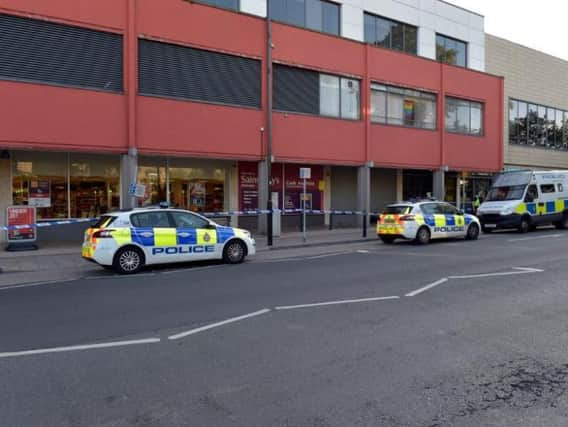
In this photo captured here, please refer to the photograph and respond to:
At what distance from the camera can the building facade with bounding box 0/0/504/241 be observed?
15.7 meters

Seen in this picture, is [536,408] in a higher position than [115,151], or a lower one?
lower

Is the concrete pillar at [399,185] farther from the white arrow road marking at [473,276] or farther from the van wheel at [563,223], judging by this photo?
the white arrow road marking at [473,276]

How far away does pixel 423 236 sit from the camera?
17.1 meters

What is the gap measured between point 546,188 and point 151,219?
18003 mm

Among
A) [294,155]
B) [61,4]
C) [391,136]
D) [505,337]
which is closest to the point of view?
[505,337]

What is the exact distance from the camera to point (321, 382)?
15.0 ft

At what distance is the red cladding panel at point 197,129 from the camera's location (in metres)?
17.2

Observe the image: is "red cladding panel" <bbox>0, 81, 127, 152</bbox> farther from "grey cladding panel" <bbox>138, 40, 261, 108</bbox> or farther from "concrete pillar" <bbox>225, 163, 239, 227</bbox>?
"concrete pillar" <bbox>225, 163, 239, 227</bbox>

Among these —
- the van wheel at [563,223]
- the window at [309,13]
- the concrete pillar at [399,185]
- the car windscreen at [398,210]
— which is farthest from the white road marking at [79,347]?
the concrete pillar at [399,185]

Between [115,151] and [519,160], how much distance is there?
2670 centimetres

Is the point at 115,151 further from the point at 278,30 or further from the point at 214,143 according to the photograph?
the point at 278,30

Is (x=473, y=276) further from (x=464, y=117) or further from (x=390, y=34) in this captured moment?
(x=464, y=117)

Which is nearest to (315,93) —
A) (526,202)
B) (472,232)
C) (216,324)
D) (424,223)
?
(424,223)

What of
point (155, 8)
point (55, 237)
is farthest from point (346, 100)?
point (55, 237)
